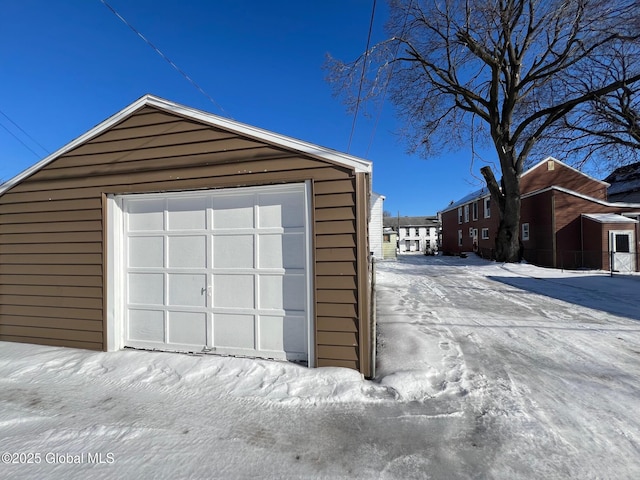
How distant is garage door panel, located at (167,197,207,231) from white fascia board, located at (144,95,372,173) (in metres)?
1.05

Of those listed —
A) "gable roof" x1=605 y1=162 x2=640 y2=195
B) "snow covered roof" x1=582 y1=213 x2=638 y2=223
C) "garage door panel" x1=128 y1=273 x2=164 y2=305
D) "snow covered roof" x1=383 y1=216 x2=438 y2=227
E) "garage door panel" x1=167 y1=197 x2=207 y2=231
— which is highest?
"gable roof" x1=605 y1=162 x2=640 y2=195

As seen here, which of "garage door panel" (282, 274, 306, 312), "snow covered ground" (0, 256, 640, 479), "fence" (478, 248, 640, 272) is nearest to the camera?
"snow covered ground" (0, 256, 640, 479)

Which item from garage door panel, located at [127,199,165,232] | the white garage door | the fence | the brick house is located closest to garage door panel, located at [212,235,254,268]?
the white garage door

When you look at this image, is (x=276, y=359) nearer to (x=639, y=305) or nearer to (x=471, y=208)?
(x=639, y=305)

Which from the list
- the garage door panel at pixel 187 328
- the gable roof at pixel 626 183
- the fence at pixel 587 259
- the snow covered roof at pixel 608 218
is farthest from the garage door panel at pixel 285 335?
the gable roof at pixel 626 183

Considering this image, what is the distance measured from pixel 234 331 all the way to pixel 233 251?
3.51 feet

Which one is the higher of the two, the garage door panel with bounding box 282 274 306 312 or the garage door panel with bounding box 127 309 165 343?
the garage door panel with bounding box 282 274 306 312

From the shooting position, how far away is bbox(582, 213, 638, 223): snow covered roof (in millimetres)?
15234

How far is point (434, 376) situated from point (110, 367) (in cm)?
396

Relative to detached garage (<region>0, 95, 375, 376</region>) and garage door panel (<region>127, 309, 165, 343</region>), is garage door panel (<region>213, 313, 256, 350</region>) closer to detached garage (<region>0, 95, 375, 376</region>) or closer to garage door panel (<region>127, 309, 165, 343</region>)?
detached garage (<region>0, 95, 375, 376</region>)

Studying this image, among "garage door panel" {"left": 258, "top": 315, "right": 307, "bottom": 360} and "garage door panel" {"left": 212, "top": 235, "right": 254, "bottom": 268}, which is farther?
"garage door panel" {"left": 212, "top": 235, "right": 254, "bottom": 268}

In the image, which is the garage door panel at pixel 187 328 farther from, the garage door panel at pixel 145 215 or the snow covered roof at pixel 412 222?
the snow covered roof at pixel 412 222

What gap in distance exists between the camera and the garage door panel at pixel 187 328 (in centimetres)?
408

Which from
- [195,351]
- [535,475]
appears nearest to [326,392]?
[535,475]
